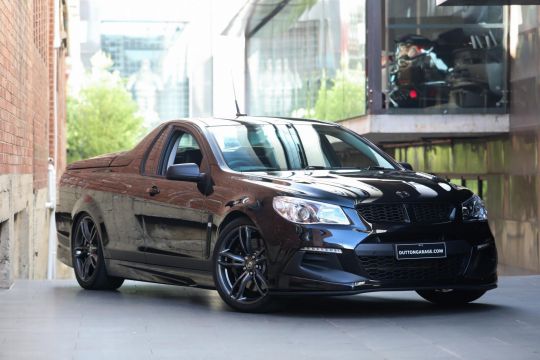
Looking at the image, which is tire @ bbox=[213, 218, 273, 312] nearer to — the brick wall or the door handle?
the door handle

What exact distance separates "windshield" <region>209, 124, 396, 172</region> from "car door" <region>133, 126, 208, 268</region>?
10.7 inches

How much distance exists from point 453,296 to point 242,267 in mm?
1731

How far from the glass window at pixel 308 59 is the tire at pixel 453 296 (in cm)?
1629

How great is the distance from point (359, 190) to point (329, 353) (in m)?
2.06

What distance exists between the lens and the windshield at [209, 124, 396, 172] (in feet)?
31.8

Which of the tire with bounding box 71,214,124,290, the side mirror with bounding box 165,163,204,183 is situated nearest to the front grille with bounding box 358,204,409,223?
the side mirror with bounding box 165,163,204,183

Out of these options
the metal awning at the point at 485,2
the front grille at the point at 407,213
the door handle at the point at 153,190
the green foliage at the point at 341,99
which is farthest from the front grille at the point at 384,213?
the green foliage at the point at 341,99

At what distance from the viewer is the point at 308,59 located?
3469 centimetres

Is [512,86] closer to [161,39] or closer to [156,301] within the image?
[156,301]

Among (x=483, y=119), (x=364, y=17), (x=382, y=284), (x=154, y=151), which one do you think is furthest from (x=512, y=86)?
(x=382, y=284)

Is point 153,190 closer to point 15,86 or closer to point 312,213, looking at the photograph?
point 312,213

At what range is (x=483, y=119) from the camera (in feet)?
80.1

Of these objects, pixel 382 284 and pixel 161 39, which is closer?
pixel 382 284

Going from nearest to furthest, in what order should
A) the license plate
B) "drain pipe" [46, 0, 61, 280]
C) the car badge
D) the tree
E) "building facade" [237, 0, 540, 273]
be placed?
the license plate < the car badge < "building facade" [237, 0, 540, 273] < "drain pipe" [46, 0, 61, 280] < the tree
